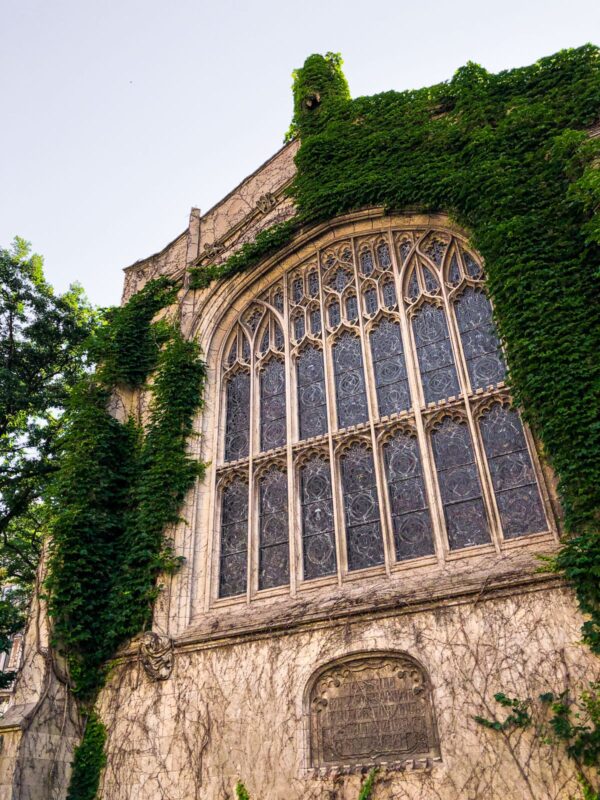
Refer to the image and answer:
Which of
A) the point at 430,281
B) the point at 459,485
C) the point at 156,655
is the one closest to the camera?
the point at 459,485

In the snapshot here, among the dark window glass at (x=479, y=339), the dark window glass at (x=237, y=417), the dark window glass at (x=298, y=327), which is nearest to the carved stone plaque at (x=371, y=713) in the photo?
the dark window glass at (x=479, y=339)

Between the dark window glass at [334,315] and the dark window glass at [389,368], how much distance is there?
2.33 ft

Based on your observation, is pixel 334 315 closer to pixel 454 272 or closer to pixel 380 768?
pixel 454 272

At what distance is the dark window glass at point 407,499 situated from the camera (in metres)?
7.73

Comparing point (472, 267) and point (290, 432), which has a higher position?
point (472, 267)

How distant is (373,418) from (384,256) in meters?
2.95

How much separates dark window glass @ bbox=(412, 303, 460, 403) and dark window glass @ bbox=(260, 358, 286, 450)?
86.2 inches

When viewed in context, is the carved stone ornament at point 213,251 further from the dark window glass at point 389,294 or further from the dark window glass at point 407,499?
the dark window glass at point 407,499

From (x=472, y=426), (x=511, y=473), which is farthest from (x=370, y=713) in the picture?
(x=472, y=426)

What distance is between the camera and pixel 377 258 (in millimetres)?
10344

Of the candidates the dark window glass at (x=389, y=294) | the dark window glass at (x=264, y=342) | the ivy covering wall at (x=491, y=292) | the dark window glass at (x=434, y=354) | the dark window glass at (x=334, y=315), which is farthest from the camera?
the dark window glass at (x=264, y=342)

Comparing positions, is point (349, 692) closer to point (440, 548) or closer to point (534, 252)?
point (440, 548)

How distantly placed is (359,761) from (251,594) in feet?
8.13

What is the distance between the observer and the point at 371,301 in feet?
32.7
